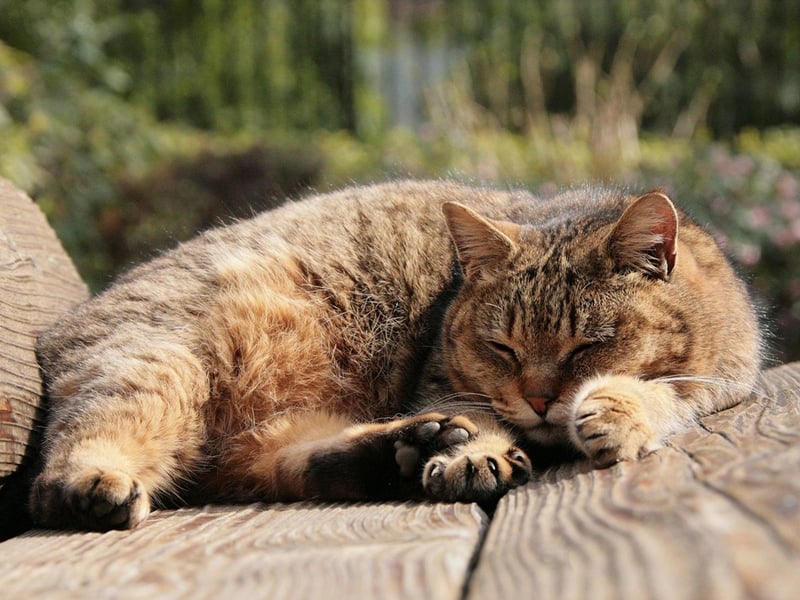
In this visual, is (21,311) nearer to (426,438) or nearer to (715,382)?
(426,438)

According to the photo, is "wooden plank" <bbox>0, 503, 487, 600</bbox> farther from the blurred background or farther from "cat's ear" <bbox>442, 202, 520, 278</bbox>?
the blurred background

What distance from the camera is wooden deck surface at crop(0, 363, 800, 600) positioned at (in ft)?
3.92

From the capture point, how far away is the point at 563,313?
253 cm

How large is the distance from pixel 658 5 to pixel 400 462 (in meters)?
10.2

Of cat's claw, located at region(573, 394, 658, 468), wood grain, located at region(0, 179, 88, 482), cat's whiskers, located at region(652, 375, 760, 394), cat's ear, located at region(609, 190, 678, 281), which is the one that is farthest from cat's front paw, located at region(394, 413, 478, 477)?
wood grain, located at region(0, 179, 88, 482)

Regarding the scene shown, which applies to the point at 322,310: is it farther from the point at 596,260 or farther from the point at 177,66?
the point at 177,66

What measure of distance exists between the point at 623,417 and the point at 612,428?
0.05 meters

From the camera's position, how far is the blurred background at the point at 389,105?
6684 mm

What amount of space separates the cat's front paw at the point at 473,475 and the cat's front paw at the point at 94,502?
2.23 ft

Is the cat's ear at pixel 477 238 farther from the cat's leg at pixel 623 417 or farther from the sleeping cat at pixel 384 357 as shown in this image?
the cat's leg at pixel 623 417

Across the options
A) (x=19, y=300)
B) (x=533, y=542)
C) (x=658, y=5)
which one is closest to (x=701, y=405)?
(x=533, y=542)

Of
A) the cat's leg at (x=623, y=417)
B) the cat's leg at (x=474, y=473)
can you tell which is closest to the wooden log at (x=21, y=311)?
the cat's leg at (x=474, y=473)

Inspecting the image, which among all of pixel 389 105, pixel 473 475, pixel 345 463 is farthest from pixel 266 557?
pixel 389 105

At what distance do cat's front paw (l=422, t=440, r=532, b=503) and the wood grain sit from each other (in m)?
1.16
